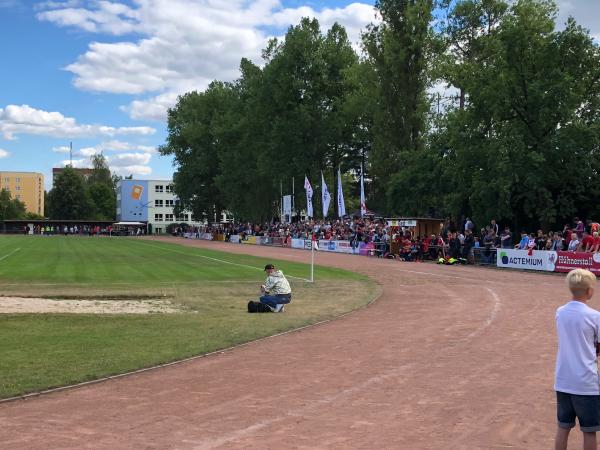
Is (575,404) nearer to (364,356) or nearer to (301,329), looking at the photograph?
(364,356)

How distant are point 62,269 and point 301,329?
18.2 metres

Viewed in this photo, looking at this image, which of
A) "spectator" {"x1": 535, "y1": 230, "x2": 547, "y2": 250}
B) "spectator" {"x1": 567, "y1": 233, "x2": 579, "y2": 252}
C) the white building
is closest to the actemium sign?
"spectator" {"x1": 535, "y1": 230, "x2": 547, "y2": 250}

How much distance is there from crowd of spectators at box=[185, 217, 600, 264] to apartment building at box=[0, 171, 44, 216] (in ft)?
509

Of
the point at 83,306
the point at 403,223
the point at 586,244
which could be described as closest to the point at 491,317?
the point at 83,306

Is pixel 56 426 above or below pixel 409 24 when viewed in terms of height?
below

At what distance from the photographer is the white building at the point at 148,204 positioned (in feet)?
451

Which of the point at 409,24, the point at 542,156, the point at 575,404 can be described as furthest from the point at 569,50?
the point at 575,404

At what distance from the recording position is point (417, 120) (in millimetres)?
52656

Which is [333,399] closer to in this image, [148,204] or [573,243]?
[573,243]

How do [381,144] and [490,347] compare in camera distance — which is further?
[381,144]

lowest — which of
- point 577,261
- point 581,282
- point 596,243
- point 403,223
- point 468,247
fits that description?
point 577,261

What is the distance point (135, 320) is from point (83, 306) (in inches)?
115

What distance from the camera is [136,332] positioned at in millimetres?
12469

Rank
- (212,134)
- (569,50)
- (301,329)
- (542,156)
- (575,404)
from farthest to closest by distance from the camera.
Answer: (212,134) → (569,50) → (542,156) → (301,329) → (575,404)
